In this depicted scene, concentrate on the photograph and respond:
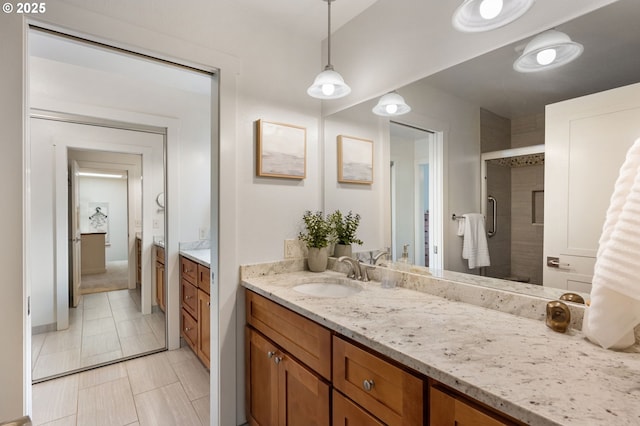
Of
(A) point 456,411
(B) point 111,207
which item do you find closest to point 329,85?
(A) point 456,411

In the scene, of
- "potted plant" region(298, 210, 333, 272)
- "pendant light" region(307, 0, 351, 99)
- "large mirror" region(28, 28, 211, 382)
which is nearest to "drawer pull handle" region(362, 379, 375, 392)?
"potted plant" region(298, 210, 333, 272)

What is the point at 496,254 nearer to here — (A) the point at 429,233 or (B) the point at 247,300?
(A) the point at 429,233

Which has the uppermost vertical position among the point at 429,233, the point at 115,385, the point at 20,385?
the point at 429,233

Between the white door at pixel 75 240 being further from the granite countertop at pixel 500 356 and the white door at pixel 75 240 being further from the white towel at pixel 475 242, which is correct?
the white towel at pixel 475 242

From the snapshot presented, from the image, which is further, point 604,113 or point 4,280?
point 4,280

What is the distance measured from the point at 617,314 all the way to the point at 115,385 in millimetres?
2952

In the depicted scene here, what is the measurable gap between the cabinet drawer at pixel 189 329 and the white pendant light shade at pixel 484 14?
107 inches

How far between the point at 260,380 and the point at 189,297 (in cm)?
140

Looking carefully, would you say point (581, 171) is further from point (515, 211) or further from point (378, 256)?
point (378, 256)

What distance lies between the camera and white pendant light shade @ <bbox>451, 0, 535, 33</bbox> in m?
1.08

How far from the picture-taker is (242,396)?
1767 millimetres

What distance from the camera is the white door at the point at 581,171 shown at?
0.95 metres

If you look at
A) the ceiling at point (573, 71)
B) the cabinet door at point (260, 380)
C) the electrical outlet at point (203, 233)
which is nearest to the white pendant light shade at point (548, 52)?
the ceiling at point (573, 71)

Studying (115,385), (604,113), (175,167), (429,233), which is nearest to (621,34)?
(604,113)
